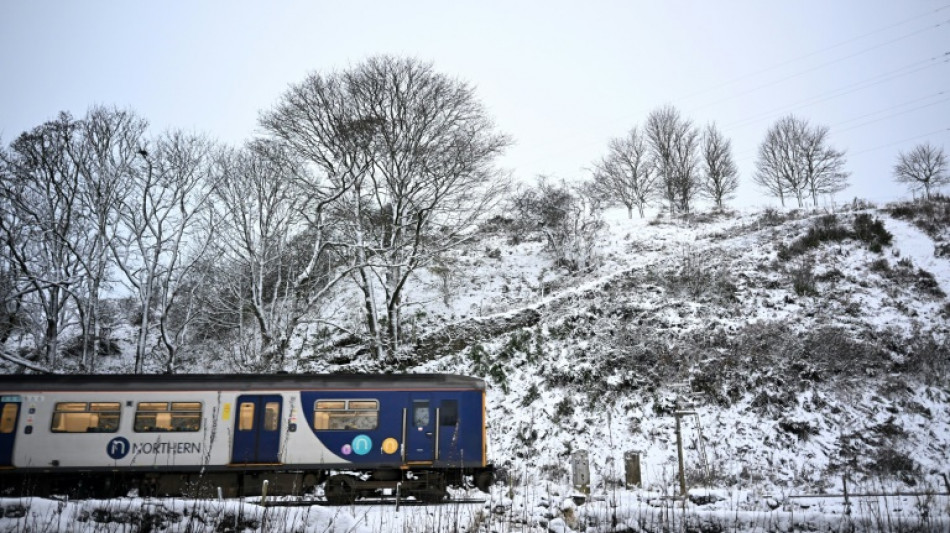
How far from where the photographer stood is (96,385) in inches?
490

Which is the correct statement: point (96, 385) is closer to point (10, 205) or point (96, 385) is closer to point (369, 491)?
point (369, 491)

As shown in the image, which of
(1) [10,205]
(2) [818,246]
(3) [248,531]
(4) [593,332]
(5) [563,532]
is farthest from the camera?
(2) [818,246]

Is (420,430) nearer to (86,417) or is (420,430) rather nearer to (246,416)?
(246,416)

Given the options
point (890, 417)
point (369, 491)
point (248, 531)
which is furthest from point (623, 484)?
point (248, 531)

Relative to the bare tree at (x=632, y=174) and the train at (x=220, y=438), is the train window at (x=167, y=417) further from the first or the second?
the bare tree at (x=632, y=174)

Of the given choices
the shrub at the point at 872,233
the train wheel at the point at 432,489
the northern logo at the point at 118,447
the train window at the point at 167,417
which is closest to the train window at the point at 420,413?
the train wheel at the point at 432,489

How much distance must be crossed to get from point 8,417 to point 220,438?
451 cm

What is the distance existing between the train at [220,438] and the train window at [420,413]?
0.14ft

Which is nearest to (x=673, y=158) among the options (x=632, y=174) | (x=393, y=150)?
(x=632, y=174)

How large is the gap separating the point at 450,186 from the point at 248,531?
17.5 metres

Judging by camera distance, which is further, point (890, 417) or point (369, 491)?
point (890, 417)

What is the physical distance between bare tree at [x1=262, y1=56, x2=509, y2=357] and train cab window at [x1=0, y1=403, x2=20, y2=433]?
10764 millimetres

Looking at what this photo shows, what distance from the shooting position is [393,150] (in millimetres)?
22109

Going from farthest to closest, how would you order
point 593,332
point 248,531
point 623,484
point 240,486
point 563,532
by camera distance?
point 593,332 → point 623,484 → point 240,486 → point 563,532 → point 248,531
